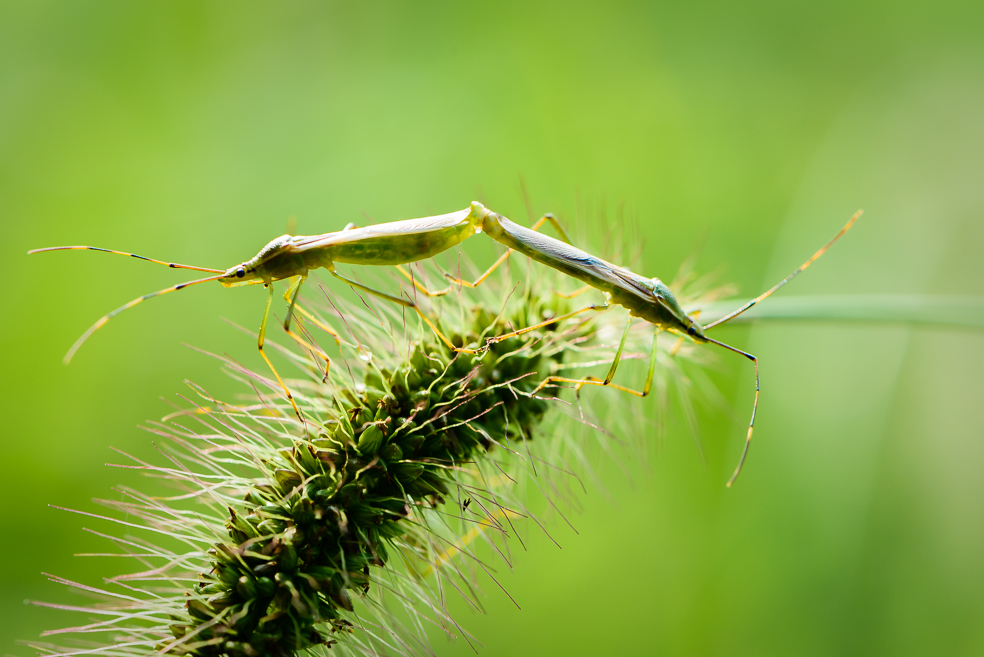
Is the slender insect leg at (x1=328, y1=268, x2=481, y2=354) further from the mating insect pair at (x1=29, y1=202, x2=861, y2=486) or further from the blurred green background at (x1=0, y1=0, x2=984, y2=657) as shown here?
the blurred green background at (x1=0, y1=0, x2=984, y2=657)

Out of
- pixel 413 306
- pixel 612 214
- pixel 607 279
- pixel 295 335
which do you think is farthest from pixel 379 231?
pixel 612 214

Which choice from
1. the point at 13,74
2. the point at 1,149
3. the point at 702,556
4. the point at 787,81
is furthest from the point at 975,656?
the point at 13,74

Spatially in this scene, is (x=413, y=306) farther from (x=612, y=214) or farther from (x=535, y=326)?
(x=612, y=214)

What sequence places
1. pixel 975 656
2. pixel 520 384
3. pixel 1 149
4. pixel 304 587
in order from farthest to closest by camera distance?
pixel 1 149, pixel 975 656, pixel 520 384, pixel 304 587

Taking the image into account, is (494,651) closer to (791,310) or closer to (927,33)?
(791,310)

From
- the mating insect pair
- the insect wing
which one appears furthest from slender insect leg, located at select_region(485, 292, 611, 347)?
the insect wing
